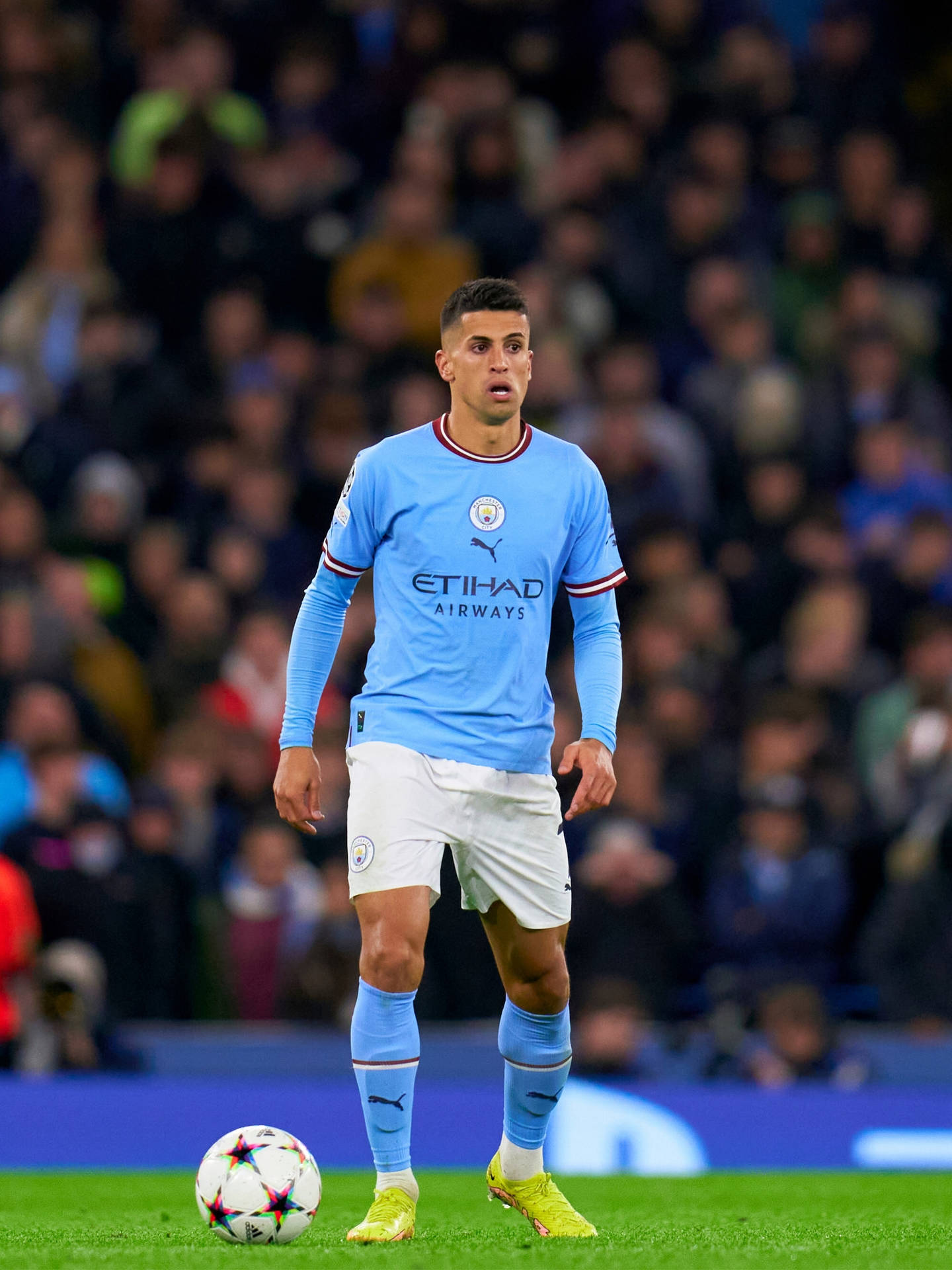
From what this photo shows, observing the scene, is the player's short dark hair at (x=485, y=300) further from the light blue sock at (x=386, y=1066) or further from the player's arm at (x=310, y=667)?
the light blue sock at (x=386, y=1066)

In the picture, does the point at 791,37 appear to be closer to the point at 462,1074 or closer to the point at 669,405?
the point at 669,405

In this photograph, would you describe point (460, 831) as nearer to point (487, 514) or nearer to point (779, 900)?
point (487, 514)

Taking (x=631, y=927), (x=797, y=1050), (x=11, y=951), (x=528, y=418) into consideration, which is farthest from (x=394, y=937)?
(x=528, y=418)

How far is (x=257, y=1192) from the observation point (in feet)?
19.1

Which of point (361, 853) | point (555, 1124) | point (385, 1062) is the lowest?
point (555, 1124)

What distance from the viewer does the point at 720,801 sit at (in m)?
11.0

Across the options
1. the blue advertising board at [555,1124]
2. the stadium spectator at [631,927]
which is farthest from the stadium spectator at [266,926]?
the stadium spectator at [631,927]

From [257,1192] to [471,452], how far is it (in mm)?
2063

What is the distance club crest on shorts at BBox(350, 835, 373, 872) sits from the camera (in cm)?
585

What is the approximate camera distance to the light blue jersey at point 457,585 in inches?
237

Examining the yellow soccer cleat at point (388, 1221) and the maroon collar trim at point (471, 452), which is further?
the maroon collar trim at point (471, 452)

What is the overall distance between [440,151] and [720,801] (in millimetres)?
5172

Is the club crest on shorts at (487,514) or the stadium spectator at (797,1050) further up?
the club crest on shorts at (487,514)

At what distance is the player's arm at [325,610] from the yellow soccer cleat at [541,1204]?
45.6 inches
